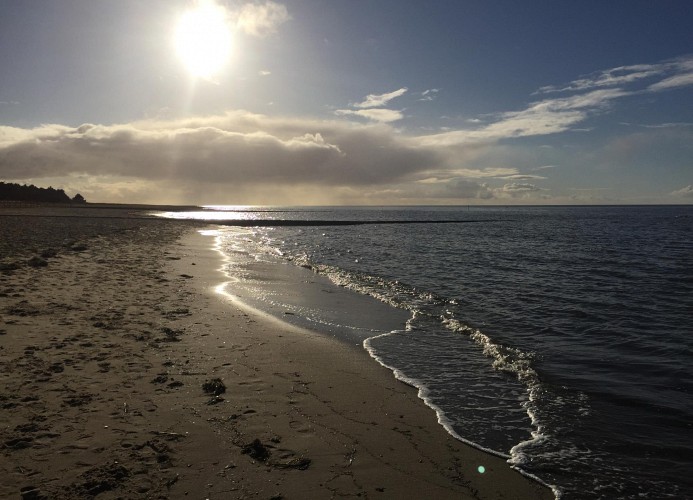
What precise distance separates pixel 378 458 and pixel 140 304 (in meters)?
10.2

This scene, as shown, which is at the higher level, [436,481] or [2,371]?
[2,371]

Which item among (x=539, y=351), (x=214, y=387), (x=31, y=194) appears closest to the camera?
(x=214, y=387)

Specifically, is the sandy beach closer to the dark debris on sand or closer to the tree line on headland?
the dark debris on sand

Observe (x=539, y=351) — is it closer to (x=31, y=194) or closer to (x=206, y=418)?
(x=206, y=418)

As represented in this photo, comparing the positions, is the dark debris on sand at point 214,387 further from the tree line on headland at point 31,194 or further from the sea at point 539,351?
the tree line on headland at point 31,194

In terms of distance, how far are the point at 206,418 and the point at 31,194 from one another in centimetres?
16284

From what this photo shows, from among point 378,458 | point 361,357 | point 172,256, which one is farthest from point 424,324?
point 172,256

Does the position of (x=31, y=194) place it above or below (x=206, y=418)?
above

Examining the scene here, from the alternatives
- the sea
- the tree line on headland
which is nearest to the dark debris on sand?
the sea

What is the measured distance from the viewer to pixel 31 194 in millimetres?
135875

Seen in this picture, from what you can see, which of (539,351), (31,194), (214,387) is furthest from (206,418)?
(31,194)

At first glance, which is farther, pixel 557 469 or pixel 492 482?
pixel 557 469

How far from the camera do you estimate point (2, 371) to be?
24.7 ft

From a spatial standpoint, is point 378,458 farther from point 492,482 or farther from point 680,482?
point 680,482
